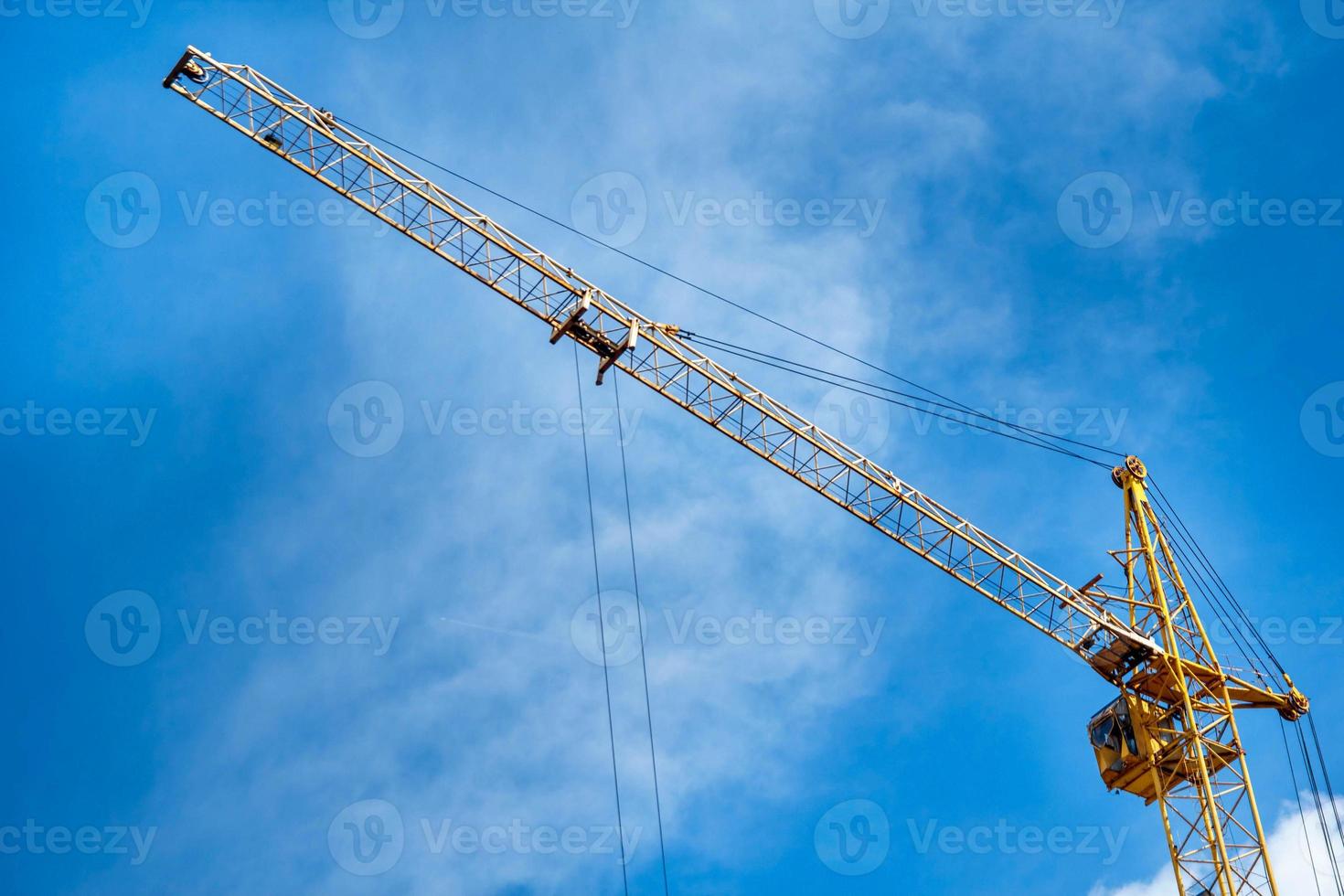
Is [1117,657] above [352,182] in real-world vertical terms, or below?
below

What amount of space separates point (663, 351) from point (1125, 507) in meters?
19.9

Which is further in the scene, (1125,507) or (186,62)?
(1125,507)

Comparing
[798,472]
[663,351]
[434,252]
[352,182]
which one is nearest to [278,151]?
[352,182]

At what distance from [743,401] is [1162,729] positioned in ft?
64.2

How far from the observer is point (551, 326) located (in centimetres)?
6103

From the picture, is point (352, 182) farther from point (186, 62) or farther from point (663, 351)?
point (663, 351)

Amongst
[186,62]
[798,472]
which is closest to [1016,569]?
[798,472]

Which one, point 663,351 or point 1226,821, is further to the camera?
point 663,351

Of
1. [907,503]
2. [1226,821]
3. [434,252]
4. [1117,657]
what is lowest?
[1226,821]

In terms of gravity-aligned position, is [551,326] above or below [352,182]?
below

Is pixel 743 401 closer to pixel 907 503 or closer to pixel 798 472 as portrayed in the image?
pixel 798 472

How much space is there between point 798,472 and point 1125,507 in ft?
45.9

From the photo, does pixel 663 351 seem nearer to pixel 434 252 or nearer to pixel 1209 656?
pixel 434 252

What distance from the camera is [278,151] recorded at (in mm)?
62250
